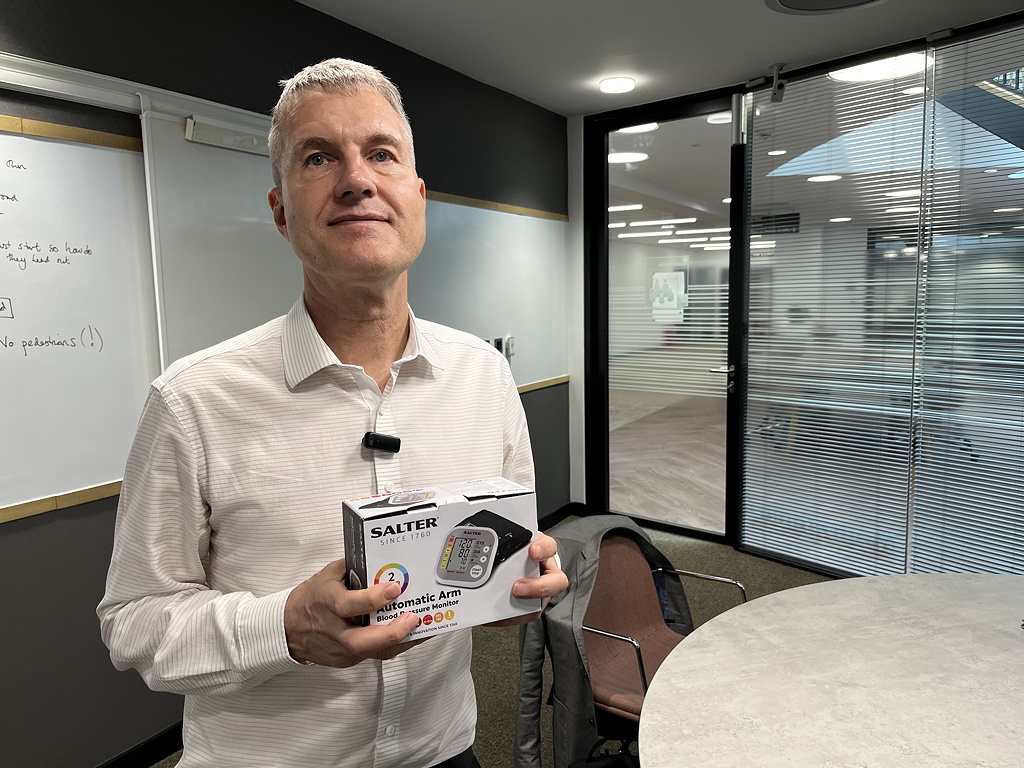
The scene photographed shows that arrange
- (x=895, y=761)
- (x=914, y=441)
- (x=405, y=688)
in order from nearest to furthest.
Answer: (x=405, y=688)
(x=895, y=761)
(x=914, y=441)

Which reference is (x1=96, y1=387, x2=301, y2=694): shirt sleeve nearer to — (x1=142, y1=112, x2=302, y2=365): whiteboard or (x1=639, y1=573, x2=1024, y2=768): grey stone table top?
(x1=639, y1=573, x2=1024, y2=768): grey stone table top

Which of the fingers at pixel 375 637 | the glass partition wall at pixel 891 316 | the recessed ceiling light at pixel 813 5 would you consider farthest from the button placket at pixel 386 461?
the glass partition wall at pixel 891 316

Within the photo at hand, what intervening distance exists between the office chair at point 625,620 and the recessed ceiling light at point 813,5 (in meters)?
2.21

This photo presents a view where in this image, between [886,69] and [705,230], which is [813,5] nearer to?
[886,69]

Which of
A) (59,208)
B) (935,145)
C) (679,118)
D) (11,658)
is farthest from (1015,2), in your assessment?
(11,658)

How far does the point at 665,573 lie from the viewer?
2322mm

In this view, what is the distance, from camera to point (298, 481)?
968 millimetres

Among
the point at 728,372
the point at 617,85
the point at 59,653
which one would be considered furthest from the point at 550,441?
the point at 59,653

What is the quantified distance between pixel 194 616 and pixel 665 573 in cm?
175

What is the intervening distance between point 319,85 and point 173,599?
0.75m

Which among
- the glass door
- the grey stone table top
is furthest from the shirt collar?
the glass door

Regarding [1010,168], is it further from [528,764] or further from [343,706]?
[343,706]

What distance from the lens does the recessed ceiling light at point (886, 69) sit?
331cm

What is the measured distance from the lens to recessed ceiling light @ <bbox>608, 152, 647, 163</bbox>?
4496 mm
